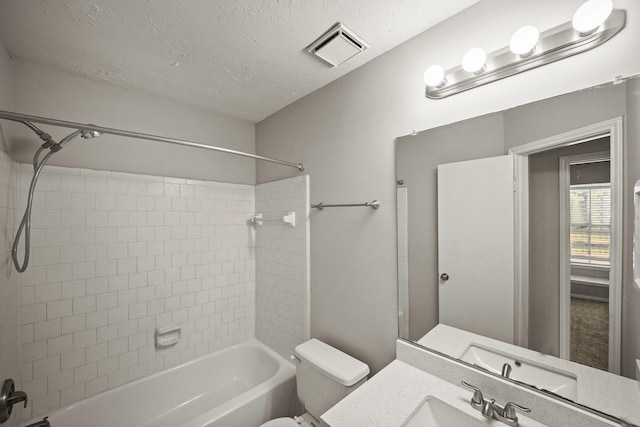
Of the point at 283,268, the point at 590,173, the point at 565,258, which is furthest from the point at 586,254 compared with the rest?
the point at 283,268

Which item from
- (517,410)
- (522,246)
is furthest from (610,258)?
(517,410)

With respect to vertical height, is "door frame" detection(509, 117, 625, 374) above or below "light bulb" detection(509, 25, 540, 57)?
below

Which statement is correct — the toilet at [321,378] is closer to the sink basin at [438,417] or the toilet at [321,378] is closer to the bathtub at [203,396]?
the bathtub at [203,396]

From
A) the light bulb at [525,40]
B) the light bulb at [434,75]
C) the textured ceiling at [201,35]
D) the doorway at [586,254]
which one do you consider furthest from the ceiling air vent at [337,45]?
A: the doorway at [586,254]

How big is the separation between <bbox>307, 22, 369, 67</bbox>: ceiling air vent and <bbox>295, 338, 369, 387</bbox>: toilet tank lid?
1.72m

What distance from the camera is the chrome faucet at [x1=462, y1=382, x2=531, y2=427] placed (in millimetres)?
848

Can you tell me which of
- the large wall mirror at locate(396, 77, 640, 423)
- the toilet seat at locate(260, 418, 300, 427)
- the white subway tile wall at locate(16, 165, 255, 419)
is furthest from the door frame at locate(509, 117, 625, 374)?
the white subway tile wall at locate(16, 165, 255, 419)

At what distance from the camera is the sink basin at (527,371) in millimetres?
871

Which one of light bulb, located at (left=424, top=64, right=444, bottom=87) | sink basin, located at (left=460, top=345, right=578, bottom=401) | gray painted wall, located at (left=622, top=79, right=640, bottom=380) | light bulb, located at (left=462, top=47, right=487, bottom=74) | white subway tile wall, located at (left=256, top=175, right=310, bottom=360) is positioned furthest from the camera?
white subway tile wall, located at (left=256, top=175, right=310, bottom=360)

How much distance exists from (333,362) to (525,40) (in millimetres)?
1695

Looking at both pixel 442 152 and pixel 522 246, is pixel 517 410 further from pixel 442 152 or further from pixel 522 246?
pixel 442 152

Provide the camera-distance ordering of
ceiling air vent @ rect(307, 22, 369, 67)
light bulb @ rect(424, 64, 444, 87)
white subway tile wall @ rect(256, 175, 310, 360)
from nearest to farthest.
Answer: light bulb @ rect(424, 64, 444, 87)
ceiling air vent @ rect(307, 22, 369, 67)
white subway tile wall @ rect(256, 175, 310, 360)

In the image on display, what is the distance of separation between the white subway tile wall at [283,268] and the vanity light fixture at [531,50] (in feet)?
3.49

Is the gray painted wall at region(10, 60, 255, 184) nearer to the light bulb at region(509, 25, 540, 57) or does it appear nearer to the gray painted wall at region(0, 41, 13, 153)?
the gray painted wall at region(0, 41, 13, 153)
